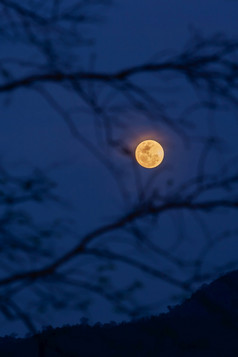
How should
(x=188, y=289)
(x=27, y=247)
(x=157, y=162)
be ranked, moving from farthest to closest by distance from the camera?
1. (x=27, y=247)
2. (x=157, y=162)
3. (x=188, y=289)

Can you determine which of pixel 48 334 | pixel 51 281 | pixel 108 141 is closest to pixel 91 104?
pixel 108 141

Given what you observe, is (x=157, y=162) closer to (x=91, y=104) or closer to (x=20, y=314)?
(x=91, y=104)

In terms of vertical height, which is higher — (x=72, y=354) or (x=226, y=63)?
(x=226, y=63)

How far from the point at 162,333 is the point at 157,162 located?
1.24m

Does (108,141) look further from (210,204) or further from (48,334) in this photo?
(48,334)

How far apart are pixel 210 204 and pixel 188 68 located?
97cm

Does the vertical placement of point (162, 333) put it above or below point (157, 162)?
below

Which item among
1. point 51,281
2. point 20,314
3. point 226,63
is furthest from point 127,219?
point 226,63

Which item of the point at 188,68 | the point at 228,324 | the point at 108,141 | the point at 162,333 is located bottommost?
the point at 228,324

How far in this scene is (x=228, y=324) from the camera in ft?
12.1

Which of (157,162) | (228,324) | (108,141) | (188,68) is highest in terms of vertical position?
(188,68)

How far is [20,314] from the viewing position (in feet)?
12.6

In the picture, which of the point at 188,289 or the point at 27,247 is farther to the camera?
the point at 27,247

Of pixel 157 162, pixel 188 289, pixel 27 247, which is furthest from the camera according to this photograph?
pixel 27 247
